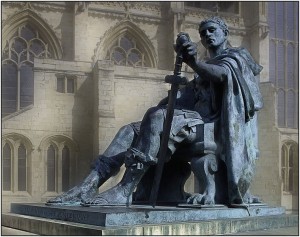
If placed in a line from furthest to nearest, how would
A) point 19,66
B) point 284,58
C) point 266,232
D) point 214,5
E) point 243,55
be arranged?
1. point 214,5
2. point 284,58
3. point 19,66
4. point 243,55
5. point 266,232

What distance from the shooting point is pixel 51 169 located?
2144 cm

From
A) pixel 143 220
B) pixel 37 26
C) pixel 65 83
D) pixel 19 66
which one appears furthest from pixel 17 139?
pixel 143 220

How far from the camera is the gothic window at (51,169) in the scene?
21.2 meters

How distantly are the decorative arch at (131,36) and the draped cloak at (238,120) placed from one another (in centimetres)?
2211

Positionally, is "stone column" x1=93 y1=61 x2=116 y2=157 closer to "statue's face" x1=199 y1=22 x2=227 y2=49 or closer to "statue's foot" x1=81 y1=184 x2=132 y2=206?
"statue's face" x1=199 y1=22 x2=227 y2=49

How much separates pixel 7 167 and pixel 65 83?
392cm

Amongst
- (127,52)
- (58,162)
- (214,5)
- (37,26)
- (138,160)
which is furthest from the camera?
(214,5)

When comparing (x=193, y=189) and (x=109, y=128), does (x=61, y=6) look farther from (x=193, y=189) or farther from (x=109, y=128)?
(x=193, y=189)

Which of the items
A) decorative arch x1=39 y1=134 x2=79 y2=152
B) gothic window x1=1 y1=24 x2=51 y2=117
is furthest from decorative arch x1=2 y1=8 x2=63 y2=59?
decorative arch x1=39 y1=134 x2=79 y2=152

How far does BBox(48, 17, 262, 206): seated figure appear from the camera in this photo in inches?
144

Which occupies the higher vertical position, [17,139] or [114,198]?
[17,139]

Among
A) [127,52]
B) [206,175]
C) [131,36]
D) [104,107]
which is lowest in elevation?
[206,175]

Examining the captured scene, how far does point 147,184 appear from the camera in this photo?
4.12 metres

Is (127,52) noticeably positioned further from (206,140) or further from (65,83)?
(206,140)
